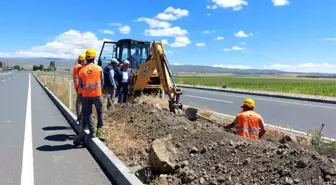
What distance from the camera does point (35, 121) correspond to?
37.8 ft

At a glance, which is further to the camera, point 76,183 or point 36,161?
point 36,161

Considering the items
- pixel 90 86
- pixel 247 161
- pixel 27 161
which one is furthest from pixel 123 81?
pixel 247 161

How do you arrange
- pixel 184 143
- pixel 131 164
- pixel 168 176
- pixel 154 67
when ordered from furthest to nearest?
1. pixel 154 67
2. pixel 184 143
3. pixel 131 164
4. pixel 168 176

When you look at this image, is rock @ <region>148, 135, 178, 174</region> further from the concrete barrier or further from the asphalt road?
the asphalt road

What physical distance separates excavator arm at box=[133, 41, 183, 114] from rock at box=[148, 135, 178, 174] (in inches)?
204

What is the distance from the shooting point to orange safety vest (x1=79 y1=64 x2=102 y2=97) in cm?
778

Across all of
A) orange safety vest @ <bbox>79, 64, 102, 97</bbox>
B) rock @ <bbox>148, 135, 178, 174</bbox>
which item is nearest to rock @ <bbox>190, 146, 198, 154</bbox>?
rock @ <bbox>148, 135, 178, 174</bbox>

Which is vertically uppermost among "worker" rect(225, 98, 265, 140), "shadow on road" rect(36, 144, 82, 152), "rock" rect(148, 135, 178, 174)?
"worker" rect(225, 98, 265, 140)

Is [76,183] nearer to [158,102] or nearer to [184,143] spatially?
[184,143]

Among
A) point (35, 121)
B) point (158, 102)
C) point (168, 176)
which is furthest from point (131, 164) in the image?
point (158, 102)

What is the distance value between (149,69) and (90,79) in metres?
5.64

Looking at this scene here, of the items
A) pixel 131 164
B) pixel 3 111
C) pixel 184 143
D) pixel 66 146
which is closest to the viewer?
pixel 131 164

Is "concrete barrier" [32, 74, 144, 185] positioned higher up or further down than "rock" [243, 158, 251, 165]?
further down

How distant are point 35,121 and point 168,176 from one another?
7.44 metres
